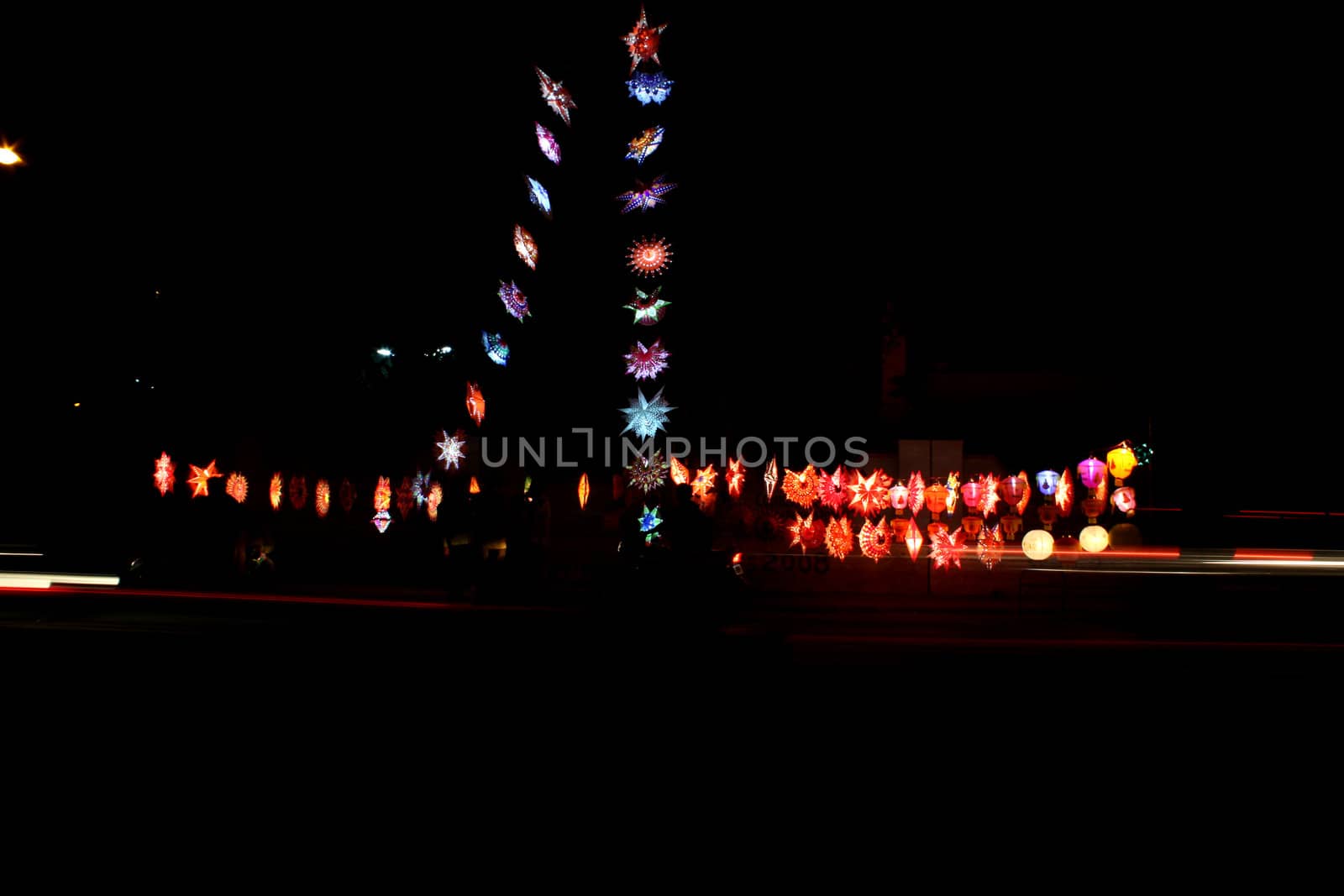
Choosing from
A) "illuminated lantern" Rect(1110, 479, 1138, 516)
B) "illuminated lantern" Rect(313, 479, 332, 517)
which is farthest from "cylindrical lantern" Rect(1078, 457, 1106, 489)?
"illuminated lantern" Rect(313, 479, 332, 517)

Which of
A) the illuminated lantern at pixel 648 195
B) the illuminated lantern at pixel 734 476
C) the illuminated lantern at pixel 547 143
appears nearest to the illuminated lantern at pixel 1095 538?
the illuminated lantern at pixel 734 476

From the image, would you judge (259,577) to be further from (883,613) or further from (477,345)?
(883,613)

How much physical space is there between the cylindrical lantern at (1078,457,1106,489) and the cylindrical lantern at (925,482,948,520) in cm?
192

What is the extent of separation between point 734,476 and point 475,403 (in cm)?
426

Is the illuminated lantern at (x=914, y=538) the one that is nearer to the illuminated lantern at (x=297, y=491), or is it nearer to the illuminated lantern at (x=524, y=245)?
the illuminated lantern at (x=524, y=245)

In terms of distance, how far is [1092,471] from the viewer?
1130cm

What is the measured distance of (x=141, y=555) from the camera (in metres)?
9.51

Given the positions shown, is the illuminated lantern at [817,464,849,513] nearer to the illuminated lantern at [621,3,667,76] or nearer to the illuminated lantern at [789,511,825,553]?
the illuminated lantern at [789,511,825,553]

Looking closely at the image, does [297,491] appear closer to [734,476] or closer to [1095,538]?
[734,476]

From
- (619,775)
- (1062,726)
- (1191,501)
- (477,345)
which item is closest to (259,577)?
(477,345)

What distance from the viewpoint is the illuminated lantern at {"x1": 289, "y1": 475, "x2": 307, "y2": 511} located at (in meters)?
15.3

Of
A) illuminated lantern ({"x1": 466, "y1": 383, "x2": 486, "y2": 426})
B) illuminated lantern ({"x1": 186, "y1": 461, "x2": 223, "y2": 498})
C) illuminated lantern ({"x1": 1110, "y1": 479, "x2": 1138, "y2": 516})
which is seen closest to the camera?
illuminated lantern ({"x1": 1110, "y1": 479, "x2": 1138, "y2": 516})

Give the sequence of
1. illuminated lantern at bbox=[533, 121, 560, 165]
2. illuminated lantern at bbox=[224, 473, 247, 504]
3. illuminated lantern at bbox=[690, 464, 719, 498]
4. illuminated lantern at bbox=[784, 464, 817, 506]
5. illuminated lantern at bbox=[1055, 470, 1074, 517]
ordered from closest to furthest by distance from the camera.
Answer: illuminated lantern at bbox=[1055, 470, 1074, 517] < illuminated lantern at bbox=[533, 121, 560, 165] < illuminated lantern at bbox=[784, 464, 817, 506] < illuminated lantern at bbox=[690, 464, 719, 498] < illuminated lantern at bbox=[224, 473, 247, 504]

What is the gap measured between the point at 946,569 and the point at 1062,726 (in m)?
7.43
